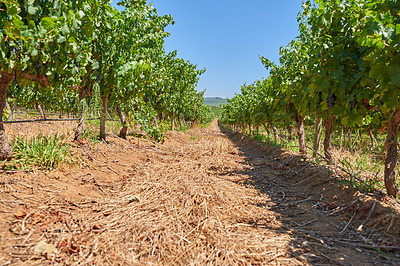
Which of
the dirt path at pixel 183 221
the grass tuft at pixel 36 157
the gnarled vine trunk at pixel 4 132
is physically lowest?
the dirt path at pixel 183 221

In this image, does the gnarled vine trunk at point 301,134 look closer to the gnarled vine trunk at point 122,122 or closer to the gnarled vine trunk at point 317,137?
the gnarled vine trunk at point 317,137

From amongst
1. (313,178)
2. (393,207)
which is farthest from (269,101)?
(393,207)

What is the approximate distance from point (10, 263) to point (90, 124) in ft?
15.2

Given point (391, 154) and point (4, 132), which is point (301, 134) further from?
point (4, 132)

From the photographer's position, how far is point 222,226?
8.09 ft

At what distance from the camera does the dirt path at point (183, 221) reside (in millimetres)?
1921

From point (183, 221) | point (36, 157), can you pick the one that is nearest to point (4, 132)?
point (36, 157)

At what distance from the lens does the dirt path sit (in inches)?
75.6

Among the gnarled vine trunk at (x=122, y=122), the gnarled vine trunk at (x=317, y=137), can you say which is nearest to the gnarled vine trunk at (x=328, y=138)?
the gnarled vine trunk at (x=317, y=137)

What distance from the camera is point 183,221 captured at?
2.51 metres

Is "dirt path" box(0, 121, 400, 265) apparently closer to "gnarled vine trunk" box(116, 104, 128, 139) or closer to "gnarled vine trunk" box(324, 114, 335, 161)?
"gnarled vine trunk" box(324, 114, 335, 161)

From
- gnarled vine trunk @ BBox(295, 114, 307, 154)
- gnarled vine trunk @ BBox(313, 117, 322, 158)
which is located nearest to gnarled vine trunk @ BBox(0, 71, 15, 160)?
gnarled vine trunk @ BBox(313, 117, 322, 158)

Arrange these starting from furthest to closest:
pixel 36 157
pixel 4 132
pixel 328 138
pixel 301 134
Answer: pixel 301 134 → pixel 328 138 → pixel 36 157 → pixel 4 132

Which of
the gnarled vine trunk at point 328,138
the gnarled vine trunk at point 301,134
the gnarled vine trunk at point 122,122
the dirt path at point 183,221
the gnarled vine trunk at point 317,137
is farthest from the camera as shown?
the gnarled vine trunk at point 122,122
